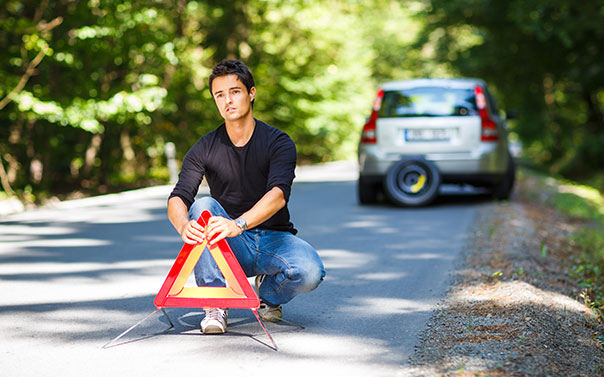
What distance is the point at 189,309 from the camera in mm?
5602

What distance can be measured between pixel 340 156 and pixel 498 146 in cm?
2559

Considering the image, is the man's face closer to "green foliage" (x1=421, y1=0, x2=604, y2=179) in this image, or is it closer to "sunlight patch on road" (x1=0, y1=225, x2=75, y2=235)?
"sunlight patch on road" (x1=0, y1=225, x2=75, y2=235)

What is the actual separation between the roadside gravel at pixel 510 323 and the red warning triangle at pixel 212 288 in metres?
1.03

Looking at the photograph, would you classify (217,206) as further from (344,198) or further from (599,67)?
(599,67)

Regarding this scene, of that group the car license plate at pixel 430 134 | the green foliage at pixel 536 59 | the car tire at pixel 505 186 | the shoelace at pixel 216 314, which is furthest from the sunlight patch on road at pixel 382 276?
the green foliage at pixel 536 59

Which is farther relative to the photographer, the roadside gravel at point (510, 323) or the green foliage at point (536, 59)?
the green foliage at point (536, 59)

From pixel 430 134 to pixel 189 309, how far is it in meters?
7.30

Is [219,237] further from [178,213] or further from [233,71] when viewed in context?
[233,71]

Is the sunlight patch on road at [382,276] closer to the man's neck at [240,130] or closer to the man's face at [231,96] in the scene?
the man's neck at [240,130]

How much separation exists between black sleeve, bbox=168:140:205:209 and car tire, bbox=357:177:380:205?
310 inches

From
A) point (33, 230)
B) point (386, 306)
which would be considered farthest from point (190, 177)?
point (33, 230)

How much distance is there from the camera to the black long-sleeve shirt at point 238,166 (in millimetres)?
4762

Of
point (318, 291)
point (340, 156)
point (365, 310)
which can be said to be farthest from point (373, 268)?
point (340, 156)

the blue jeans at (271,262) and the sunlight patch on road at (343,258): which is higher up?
the blue jeans at (271,262)
